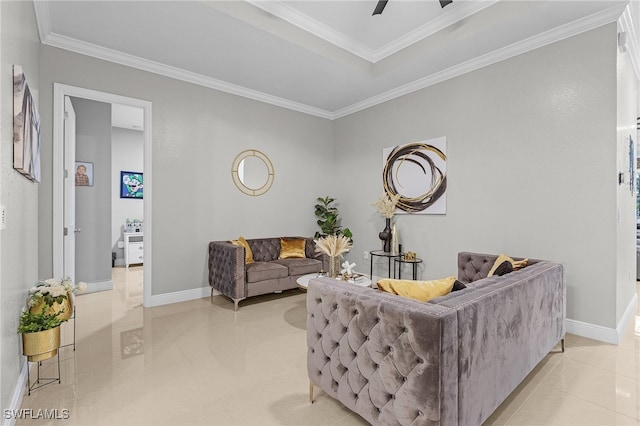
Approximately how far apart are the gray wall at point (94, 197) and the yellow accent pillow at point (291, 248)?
271 centimetres

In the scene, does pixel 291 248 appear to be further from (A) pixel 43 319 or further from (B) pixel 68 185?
(A) pixel 43 319

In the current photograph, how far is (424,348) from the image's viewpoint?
54.8 inches

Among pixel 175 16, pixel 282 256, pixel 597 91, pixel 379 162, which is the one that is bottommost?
pixel 282 256

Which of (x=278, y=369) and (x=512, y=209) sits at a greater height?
(x=512, y=209)

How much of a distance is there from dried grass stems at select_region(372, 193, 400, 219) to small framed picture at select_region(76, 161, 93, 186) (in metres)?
4.39

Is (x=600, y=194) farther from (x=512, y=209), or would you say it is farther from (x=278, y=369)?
(x=278, y=369)

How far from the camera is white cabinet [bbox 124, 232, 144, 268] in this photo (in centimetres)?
656

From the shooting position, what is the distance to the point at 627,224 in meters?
3.44

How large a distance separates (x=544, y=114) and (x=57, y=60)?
522 cm

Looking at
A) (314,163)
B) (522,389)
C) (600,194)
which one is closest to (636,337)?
(600,194)

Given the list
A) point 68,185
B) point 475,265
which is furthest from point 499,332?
point 68,185

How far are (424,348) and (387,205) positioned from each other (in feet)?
11.3

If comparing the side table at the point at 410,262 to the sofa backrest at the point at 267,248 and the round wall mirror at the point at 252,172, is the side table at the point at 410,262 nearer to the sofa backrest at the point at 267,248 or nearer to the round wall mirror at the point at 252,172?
the sofa backrest at the point at 267,248

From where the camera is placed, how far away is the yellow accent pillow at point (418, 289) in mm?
1731
